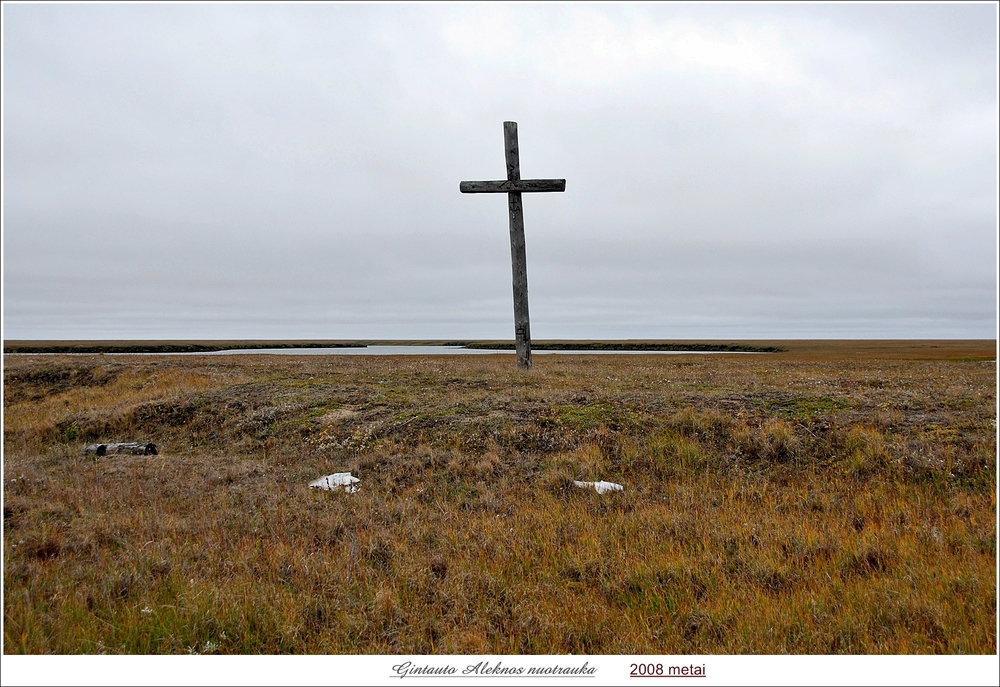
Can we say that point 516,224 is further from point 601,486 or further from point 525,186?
point 601,486

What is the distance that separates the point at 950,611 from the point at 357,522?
6545 millimetres

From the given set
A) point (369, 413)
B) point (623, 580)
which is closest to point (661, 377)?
point (369, 413)

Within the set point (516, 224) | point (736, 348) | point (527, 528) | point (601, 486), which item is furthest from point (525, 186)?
point (736, 348)

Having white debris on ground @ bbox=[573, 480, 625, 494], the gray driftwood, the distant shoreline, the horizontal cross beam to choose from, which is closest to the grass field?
white debris on ground @ bbox=[573, 480, 625, 494]

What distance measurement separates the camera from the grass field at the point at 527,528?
4859 millimetres

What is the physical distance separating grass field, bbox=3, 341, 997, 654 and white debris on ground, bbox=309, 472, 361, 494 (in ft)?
0.93

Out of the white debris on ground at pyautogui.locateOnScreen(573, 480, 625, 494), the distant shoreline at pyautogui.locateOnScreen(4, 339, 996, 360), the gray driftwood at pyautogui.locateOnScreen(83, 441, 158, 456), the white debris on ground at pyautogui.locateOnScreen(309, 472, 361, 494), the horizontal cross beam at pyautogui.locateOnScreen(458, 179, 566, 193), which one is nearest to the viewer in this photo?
the white debris on ground at pyautogui.locateOnScreen(573, 480, 625, 494)

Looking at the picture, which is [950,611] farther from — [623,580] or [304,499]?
[304,499]

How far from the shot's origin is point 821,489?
8367 millimetres

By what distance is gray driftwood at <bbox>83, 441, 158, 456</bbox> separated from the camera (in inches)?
476

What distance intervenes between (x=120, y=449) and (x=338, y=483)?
6516 mm

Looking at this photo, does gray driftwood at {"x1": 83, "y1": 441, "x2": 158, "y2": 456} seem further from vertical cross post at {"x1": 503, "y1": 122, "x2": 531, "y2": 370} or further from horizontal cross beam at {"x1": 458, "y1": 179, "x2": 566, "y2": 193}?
horizontal cross beam at {"x1": 458, "y1": 179, "x2": 566, "y2": 193}

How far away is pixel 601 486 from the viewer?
28.5ft

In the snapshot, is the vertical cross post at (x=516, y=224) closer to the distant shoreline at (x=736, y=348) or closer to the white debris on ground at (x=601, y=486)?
the white debris on ground at (x=601, y=486)
